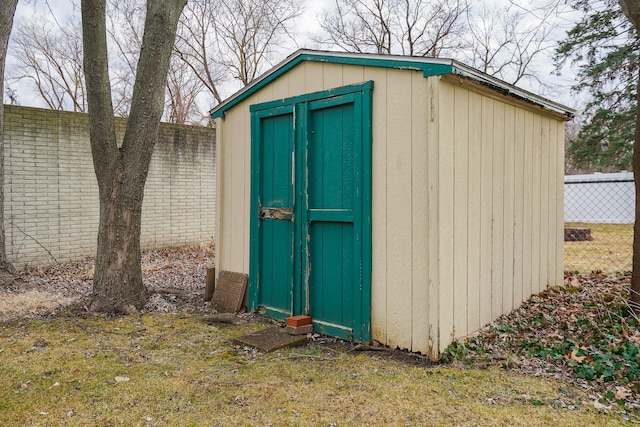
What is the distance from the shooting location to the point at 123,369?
3330 millimetres

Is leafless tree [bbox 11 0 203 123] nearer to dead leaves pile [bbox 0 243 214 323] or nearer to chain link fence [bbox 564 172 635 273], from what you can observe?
dead leaves pile [bbox 0 243 214 323]

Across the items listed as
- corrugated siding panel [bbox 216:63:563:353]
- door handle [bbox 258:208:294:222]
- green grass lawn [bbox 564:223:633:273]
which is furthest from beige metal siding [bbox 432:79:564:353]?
green grass lawn [bbox 564:223:633:273]

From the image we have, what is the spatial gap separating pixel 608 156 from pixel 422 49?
6896 millimetres

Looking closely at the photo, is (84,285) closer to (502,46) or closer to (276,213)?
(276,213)

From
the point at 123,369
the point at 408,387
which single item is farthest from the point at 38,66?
the point at 408,387

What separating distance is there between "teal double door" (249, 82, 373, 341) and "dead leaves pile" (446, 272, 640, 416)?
105cm

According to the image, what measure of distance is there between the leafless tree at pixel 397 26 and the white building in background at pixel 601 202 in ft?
21.0

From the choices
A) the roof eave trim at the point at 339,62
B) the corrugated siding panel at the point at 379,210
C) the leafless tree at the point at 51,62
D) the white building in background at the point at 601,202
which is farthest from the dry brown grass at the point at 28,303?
the leafless tree at the point at 51,62

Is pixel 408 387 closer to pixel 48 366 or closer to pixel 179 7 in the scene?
pixel 48 366

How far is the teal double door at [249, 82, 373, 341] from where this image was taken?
153 inches

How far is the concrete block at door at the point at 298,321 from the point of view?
4.13 meters

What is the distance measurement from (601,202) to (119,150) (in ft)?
47.5

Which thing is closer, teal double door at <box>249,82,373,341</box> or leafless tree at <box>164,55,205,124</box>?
teal double door at <box>249,82,373,341</box>

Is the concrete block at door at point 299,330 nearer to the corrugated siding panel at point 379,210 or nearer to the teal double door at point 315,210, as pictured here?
the teal double door at point 315,210
